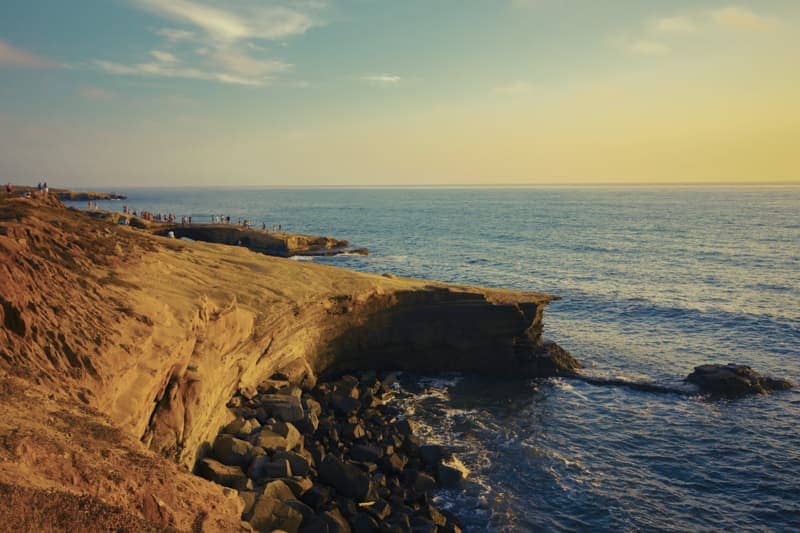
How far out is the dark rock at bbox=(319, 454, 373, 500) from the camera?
16781mm

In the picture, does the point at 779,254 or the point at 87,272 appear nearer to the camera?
the point at 87,272

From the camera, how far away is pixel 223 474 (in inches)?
594

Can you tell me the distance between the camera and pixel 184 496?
1020 cm

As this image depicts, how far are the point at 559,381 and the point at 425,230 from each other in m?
79.6

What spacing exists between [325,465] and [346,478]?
99 cm

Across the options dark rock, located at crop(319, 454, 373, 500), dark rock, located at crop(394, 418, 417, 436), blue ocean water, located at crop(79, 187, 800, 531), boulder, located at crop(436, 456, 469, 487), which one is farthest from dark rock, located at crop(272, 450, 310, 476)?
dark rock, located at crop(394, 418, 417, 436)

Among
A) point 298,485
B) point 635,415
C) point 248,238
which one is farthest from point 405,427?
point 248,238

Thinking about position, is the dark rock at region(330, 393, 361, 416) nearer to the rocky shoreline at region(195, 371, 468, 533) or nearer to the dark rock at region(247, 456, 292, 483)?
the rocky shoreline at region(195, 371, 468, 533)

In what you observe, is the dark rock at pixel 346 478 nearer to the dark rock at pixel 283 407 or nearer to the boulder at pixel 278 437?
the boulder at pixel 278 437

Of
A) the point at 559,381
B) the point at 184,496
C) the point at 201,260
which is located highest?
the point at 201,260

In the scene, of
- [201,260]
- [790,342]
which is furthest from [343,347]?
[790,342]

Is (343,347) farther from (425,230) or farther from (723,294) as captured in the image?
(425,230)

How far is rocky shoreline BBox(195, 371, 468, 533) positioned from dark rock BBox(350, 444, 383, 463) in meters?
0.04

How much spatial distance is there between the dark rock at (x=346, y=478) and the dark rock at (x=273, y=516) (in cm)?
305
